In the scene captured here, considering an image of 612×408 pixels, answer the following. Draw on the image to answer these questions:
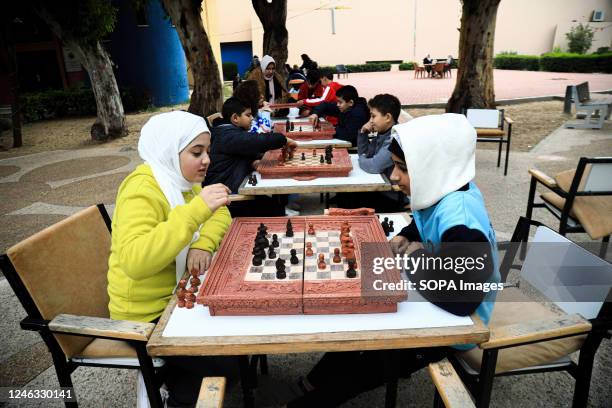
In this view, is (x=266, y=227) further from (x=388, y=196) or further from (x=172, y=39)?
(x=172, y=39)

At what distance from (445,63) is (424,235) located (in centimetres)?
2528

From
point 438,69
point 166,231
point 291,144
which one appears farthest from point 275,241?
point 438,69

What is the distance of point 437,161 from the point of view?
1.72 metres

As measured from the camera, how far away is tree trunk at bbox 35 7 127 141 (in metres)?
9.82

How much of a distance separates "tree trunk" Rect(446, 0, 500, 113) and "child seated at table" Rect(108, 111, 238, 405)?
8.71 meters

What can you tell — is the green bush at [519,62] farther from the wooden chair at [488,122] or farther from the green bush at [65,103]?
the green bush at [65,103]

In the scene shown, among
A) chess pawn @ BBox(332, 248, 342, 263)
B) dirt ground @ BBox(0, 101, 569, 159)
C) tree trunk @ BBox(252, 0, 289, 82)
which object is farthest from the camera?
tree trunk @ BBox(252, 0, 289, 82)

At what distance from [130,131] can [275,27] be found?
5262 millimetres

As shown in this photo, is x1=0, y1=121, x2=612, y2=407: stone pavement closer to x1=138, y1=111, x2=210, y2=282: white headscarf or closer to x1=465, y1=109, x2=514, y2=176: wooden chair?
x1=465, y1=109, x2=514, y2=176: wooden chair

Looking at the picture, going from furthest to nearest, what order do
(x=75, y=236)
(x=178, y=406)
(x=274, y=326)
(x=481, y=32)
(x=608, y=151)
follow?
(x=481, y=32), (x=608, y=151), (x=178, y=406), (x=75, y=236), (x=274, y=326)

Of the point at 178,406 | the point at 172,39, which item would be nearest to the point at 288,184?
the point at 178,406

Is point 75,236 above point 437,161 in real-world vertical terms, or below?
below

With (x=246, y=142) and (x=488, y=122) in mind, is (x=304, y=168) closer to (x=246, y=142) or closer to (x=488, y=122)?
(x=246, y=142)

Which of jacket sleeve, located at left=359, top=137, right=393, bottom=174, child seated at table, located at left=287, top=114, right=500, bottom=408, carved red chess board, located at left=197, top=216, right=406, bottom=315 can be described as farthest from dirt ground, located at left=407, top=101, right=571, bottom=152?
carved red chess board, located at left=197, top=216, right=406, bottom=315
